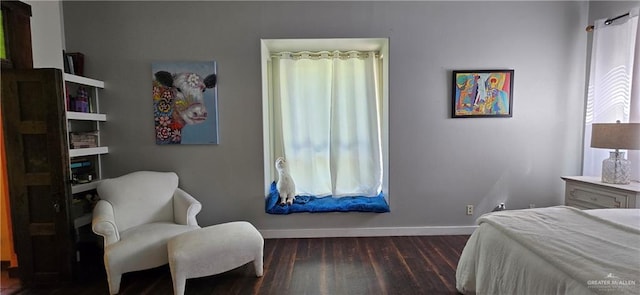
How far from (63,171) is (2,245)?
968 millimetres

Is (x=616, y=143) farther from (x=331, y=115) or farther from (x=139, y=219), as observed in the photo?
(x=139, y=219)

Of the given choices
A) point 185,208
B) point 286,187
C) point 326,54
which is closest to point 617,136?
point 326,54

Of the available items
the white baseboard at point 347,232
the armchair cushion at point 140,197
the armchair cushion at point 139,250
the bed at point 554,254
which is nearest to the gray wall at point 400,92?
the white baseboard at point 347,232

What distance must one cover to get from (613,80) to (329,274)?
3.15m

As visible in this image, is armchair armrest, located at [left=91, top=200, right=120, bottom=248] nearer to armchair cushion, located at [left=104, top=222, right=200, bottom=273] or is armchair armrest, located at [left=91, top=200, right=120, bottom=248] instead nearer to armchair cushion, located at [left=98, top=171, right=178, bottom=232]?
armchair cushion, located at [left=104, top=222, right=200, bottom=273]

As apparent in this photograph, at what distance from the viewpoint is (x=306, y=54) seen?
329 cm

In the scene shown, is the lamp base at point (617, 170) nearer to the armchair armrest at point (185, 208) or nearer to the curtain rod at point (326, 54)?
the curtain rod at point (326, 54)

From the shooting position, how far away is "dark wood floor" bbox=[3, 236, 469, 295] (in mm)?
2076

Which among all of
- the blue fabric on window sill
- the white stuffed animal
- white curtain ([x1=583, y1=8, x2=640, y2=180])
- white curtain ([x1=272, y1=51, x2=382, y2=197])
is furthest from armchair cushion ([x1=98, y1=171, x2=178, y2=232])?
white curtain ([x1=583, y1=8, x2=640, y2=180])

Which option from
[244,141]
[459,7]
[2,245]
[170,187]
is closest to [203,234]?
[170,187]

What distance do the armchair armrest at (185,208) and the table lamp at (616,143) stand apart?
139 inches

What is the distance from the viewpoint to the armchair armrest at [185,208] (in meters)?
2.41

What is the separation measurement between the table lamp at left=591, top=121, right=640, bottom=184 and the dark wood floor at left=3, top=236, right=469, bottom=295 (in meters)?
1.39

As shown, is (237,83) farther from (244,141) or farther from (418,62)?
(418,62)
